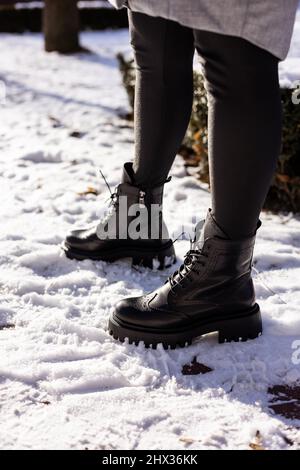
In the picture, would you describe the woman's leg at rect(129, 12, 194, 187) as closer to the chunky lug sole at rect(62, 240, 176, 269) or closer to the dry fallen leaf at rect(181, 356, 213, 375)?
the chunky lug sole at rect(62, 240, 176, 269)

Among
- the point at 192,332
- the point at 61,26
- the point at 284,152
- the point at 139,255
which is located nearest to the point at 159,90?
the point at 139,255

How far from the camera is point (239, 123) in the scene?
64.1 inches

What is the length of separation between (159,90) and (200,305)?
63cm

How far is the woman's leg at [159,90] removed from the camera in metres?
1.92

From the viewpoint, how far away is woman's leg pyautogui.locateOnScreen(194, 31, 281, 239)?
1573 mm

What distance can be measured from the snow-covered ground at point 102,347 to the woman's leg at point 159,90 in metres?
0.40

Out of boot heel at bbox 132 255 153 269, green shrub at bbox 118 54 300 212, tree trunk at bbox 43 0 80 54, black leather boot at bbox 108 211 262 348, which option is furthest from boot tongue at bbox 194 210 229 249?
tree trunk at bbox 43 0 80 54

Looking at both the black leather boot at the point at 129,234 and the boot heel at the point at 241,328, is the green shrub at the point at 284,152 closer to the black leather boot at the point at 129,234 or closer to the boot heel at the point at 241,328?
the black leather boot at the point at 129,234

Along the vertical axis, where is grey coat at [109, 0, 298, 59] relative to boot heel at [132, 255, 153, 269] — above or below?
above

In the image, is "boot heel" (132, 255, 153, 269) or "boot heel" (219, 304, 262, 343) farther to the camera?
"boot heel" (132, 255, 153, 269)

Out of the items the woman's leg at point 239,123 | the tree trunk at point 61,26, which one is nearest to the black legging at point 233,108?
the woman's leg at point 239,123

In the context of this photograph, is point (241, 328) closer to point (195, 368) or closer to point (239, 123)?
point (195, 368)

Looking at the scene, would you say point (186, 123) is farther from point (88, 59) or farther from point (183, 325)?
point (88, 59)

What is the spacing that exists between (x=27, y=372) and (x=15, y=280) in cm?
55
